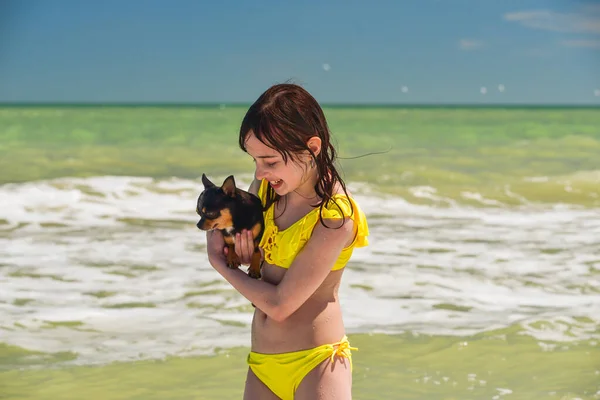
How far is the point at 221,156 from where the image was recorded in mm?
20750

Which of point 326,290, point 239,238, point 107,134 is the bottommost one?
point 107,134

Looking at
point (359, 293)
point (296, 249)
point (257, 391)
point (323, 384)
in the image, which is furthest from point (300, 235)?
point (359, 293)

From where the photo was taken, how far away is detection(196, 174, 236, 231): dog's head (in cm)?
231

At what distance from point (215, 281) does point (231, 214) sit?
4.88 meters

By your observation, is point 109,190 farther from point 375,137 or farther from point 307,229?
point 375,137

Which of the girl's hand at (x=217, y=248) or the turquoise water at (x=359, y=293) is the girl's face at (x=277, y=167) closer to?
the girl's hand at (x=217, y=248)

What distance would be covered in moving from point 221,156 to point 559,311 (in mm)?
15081

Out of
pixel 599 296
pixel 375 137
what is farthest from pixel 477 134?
pixel 599 296

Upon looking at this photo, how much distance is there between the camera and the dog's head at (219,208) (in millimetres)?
2312

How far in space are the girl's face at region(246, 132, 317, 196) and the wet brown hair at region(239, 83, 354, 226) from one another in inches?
0.6

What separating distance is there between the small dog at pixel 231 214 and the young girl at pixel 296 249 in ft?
0.08

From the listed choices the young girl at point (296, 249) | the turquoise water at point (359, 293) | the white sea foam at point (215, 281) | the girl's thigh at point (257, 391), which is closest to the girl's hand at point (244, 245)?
the young girl at point (296, 249)

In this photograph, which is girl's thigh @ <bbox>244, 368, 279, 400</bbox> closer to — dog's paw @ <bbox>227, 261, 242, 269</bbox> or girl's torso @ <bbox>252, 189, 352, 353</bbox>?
girl's torso @ <bbox>252, 189, 352, 353</bbox>

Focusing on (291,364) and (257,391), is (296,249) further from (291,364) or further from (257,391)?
(257,391)
